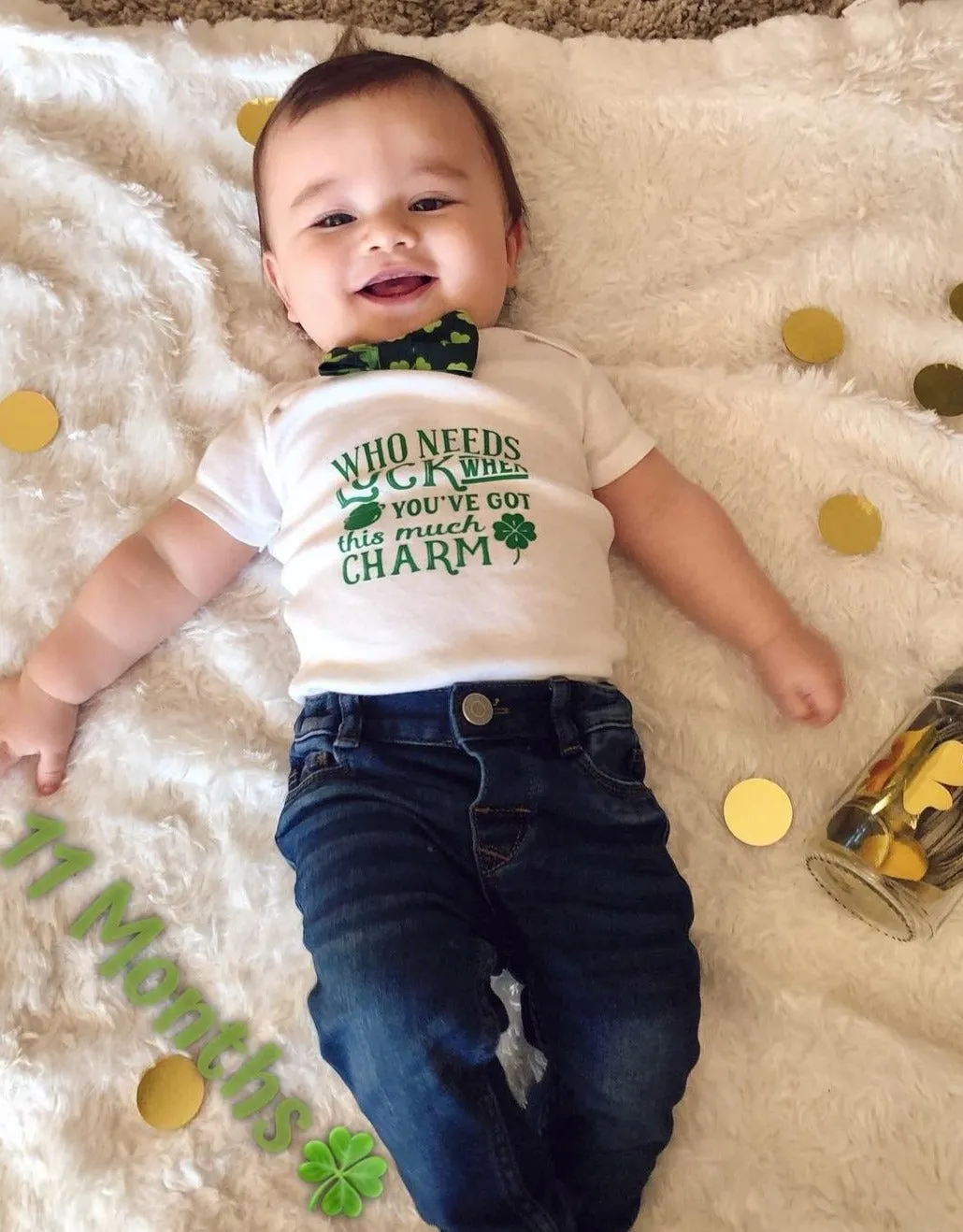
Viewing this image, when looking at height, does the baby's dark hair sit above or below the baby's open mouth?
above

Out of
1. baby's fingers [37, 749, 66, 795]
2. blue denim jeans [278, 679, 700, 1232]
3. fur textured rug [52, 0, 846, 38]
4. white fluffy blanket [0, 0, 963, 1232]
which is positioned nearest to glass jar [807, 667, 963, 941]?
white fluffy blanket [0, 0, 963, 1232]

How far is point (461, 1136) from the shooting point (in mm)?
845

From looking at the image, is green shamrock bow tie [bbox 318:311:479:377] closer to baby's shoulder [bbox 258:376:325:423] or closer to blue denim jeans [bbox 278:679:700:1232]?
baby's shoulder [bbox 258:376:325:423]

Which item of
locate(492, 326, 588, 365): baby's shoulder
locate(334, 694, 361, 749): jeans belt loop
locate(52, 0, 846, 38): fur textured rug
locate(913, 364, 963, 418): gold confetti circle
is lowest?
locate(334, 694, 361, 749): jeans belt loop

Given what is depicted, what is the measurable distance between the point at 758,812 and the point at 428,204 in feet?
2.20

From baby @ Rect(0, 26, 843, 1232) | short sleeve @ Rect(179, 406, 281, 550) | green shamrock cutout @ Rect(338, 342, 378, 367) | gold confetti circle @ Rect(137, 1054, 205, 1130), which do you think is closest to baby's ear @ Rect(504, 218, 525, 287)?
baby @ Rect(0, 26, 843, 1232)

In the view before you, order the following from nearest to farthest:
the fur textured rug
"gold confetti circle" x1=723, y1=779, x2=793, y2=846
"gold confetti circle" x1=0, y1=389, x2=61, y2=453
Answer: "gold confetti circle" x1=723, y1=779, x2=793, y2=846
"gold confetti circle" x1=0, y1=389, x2=61, y2=453
the fur textured rug

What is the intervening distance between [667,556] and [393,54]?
2.02ft

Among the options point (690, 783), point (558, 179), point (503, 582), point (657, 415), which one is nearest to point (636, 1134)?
point (690, 783)

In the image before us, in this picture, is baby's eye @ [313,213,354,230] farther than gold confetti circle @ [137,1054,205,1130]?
Yes

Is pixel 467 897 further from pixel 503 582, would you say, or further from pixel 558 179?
pixel 558 179

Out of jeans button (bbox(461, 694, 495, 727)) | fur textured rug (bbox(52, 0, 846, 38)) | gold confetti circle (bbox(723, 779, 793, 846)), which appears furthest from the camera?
fur textured rug (bbox(52, 0, 846, 38))

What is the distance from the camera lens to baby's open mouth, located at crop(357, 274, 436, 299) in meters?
1.11

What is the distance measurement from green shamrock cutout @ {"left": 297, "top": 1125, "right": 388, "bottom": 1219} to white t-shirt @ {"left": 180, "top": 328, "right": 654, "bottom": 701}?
0.39m
